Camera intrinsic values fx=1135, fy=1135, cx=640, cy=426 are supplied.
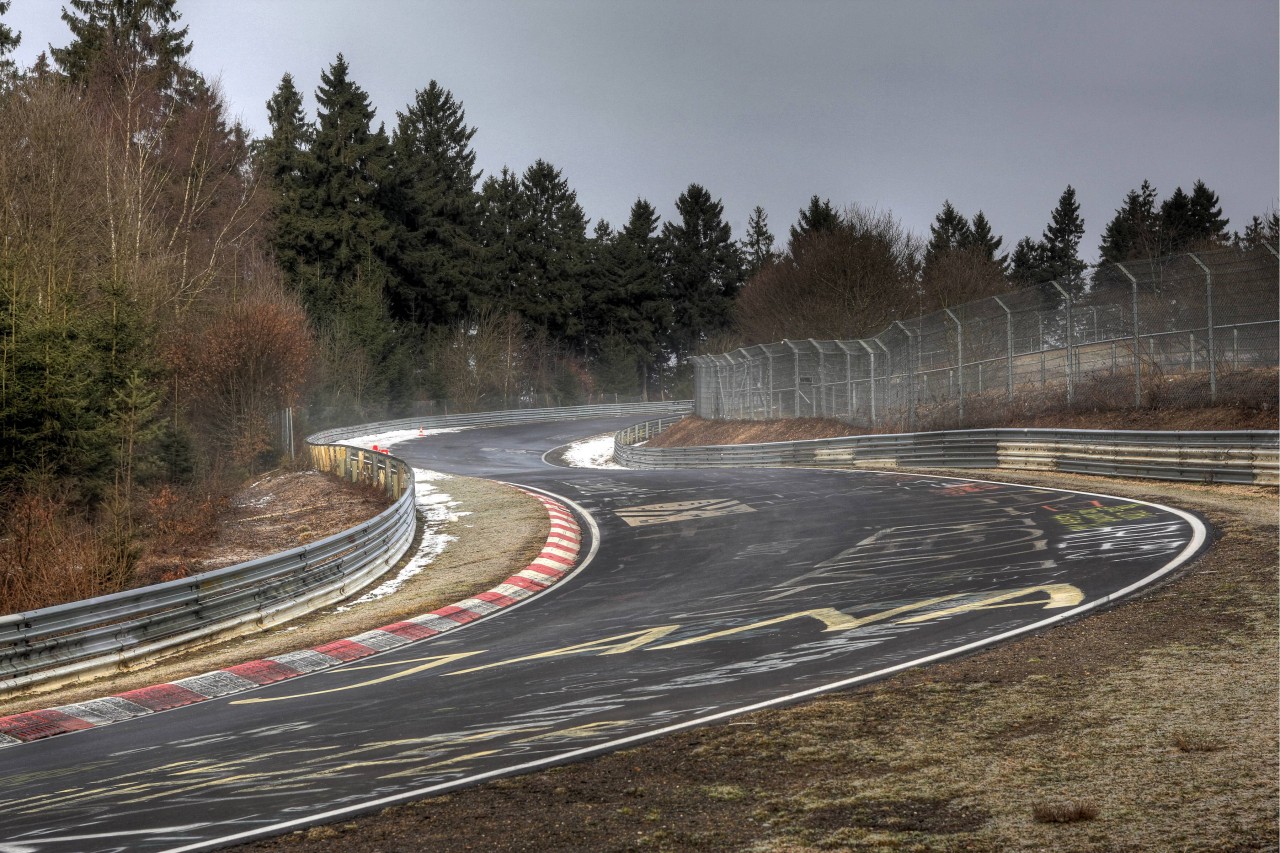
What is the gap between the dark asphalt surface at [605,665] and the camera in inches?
255

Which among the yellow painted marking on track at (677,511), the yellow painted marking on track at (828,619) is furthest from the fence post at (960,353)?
the yellow painted marking on track at (828,619)

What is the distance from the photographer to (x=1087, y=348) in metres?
26.7

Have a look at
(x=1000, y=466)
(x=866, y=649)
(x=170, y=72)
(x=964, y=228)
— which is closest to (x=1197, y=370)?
(x=1000, y=466)

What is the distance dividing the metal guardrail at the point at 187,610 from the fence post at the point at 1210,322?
15315 millimetres

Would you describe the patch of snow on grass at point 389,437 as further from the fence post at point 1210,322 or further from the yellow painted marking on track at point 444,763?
the yellow painted marking on track at point 444,763

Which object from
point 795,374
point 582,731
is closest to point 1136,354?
point 795,374

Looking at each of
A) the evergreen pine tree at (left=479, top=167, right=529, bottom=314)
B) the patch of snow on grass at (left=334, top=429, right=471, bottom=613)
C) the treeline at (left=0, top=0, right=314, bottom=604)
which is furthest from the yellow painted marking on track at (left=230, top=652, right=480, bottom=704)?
the evergreen pine tree at (left=479, top=167, right=529, bottom=314)

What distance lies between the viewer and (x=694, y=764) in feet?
20.9

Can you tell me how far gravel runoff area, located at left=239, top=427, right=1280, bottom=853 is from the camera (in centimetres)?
496

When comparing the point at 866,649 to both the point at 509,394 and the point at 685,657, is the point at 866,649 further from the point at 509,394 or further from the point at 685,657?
the point at 509,394

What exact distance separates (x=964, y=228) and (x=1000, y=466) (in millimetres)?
79556

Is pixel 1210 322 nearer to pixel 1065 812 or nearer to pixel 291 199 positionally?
pixel 1065 812

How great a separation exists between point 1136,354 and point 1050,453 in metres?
2.72

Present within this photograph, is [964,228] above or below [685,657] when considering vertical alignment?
above
